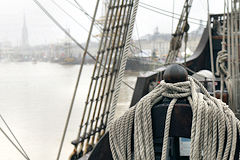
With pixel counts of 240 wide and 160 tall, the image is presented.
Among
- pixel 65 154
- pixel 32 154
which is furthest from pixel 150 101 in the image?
pixel 32 154

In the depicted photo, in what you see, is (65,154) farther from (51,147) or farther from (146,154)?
(146,154)

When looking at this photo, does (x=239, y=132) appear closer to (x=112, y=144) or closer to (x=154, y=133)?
(x=154, y=133)

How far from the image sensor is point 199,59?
4734 millimetres

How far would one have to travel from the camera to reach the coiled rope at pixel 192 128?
739 mm

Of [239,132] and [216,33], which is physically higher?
[216,33]

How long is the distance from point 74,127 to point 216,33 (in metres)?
3.36

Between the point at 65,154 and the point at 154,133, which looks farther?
the point at 65,154

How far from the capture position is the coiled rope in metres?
0.74

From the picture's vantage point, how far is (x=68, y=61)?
47781mm

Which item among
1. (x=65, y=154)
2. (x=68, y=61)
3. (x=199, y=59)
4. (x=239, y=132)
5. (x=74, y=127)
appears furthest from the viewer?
(x=68, y=61)

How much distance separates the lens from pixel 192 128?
747 mm

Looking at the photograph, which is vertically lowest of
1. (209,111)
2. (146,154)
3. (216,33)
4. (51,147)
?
(51,147)

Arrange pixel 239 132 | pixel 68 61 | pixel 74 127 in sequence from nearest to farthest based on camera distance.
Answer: pixel 239 132, pixel 74 127, pixel 68 61

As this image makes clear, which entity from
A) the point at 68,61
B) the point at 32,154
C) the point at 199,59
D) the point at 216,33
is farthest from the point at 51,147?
the point at 68,61
